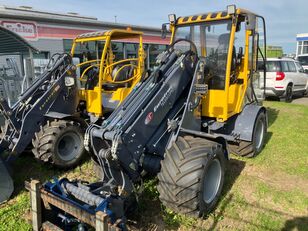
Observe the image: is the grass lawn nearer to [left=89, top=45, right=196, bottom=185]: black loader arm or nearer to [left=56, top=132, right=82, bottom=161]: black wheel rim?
[left=56, top=132, right=82, bottom=161]: black wheel rim

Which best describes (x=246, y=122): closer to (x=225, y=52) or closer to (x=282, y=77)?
(x=225, y=52)

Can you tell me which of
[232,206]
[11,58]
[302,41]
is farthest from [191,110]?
[302,41]

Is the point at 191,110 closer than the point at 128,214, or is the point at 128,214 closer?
the point at 128,214

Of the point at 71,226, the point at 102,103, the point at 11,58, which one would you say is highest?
the point at 11,58

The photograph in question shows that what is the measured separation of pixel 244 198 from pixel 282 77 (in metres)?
9.52

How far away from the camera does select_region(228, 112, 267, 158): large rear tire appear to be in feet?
18.8

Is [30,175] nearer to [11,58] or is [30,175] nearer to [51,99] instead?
[51,99]

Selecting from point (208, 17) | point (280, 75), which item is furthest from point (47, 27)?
point (208, 17)

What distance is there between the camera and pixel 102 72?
6637mm

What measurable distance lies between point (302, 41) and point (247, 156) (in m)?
23.4

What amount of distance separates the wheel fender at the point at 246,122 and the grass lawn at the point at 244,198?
59 cm

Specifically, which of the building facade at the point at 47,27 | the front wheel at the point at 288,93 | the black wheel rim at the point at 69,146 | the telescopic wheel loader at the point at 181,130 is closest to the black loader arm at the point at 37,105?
the black wheel rim at the point at 69,146

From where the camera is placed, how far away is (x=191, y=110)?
177 inches

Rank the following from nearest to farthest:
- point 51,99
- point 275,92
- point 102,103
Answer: point 51,99 < point 102,103 < point 275,92
